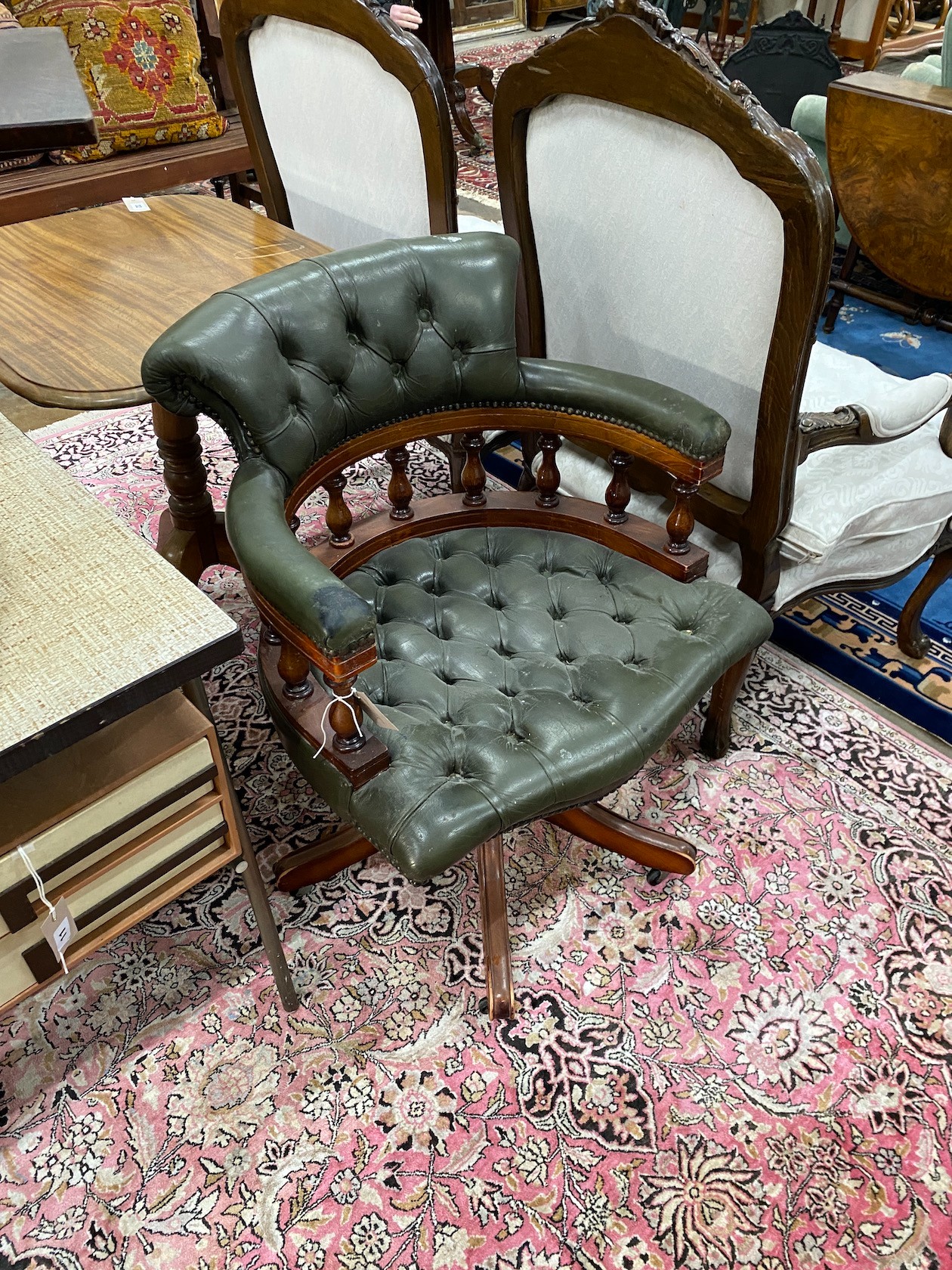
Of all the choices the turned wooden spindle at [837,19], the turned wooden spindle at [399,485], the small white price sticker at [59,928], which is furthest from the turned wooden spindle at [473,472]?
the turned wooden spindle at [837,19]

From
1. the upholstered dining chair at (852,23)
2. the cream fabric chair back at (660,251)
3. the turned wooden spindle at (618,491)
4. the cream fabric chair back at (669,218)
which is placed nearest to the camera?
the cream fabric chair back at (669,218)

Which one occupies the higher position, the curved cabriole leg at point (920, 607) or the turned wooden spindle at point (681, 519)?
the turned wooden spindle at point (681, 519)

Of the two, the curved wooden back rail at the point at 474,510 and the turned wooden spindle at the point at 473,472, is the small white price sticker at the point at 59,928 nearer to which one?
the curved wooden back rail at the point at 474,510

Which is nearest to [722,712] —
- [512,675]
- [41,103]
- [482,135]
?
[512,675]

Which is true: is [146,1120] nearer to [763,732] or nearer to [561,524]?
[561,524]

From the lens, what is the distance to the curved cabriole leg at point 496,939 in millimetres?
1371

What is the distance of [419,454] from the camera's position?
2668mm

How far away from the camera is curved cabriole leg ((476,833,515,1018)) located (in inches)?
54.0

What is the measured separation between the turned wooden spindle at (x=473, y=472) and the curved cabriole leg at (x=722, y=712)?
0.53 m

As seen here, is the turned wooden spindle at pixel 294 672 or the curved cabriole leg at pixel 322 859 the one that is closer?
the turned wooden spindle at pixel 294 672

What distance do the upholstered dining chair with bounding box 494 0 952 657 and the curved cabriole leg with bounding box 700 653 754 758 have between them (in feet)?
0.45

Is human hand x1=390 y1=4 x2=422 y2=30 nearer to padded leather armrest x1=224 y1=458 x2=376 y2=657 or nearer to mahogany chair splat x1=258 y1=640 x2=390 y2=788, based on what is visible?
padded leather armrest x1=224 y1=458 x2=376 y2=657

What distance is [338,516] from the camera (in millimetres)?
1472

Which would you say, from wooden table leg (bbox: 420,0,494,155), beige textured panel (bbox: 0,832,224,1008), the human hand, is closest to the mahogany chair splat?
beige textured panel (bbox: 0,832,224,1008)
